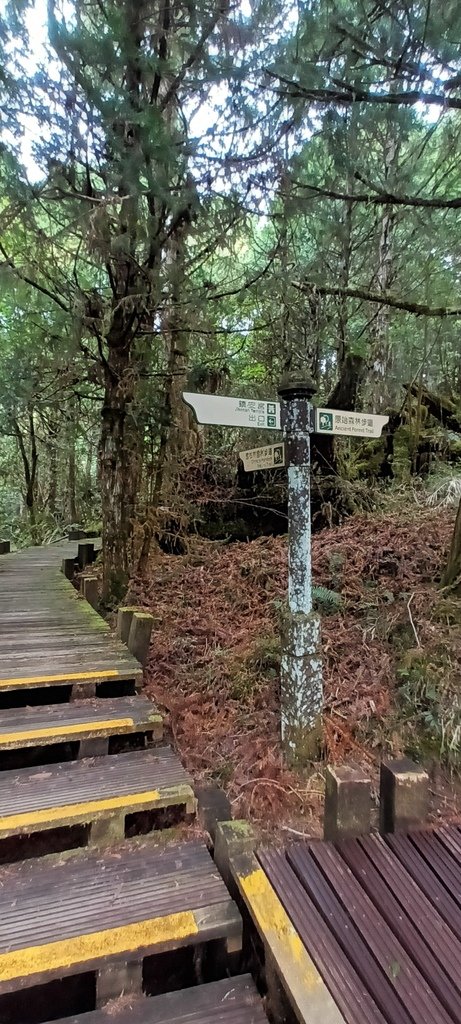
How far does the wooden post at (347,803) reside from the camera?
2.48 meters

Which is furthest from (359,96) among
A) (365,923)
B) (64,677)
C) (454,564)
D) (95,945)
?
(95,945)

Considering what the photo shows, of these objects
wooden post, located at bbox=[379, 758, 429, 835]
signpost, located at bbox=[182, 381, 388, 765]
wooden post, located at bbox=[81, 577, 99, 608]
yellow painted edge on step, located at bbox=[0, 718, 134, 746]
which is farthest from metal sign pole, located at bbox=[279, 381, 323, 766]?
wooden post, located at bbox=[81, 577, 99, 608]

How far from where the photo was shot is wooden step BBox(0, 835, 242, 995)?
1.76 metres

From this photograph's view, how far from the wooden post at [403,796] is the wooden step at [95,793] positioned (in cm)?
103

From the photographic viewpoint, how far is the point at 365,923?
2076 mm

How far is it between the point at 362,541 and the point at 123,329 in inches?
150

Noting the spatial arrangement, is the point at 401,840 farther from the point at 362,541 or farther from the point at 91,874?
the point at 362,541

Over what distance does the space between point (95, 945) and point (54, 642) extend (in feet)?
9.53

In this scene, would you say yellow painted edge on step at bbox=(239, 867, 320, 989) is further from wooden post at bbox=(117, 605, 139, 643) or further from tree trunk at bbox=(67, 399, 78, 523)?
tree trunk at bbox=(67, 399, 78, 523)

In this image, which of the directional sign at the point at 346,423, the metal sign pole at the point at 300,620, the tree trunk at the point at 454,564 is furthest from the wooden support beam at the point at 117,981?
the tree trunk at the point at 454,564

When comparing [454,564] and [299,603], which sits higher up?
[454,564]

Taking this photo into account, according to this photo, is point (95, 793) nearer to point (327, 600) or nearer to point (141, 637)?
point (141, 637)

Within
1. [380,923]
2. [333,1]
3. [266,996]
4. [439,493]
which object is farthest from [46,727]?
[439,493]

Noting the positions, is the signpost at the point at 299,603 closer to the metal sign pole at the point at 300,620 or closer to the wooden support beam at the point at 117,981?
the metal sign pole at the point at 300,620
